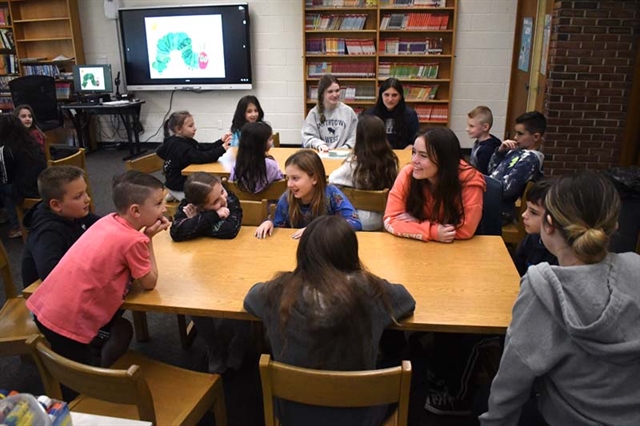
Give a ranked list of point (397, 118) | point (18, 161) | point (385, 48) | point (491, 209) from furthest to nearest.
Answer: point (385, 48)
point (397, 118)
point (18, 161)
point (491, 209)

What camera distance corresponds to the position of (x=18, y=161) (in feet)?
13.0

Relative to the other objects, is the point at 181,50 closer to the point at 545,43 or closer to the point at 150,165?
the point at 150,165

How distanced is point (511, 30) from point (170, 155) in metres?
4.68

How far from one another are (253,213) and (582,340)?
64.4 inches

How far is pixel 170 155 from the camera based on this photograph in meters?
3.57

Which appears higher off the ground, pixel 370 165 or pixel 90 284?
pixel 370 165

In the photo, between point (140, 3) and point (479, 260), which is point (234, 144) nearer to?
point (479, 260)

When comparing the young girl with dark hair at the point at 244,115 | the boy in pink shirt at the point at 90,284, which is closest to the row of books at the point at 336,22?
the young girl with dark hair at the point at 244,115

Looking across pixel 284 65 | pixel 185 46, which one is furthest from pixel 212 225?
pixel 185 46

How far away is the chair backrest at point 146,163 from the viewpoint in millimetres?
3248

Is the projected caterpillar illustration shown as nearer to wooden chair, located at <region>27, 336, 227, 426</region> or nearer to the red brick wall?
the red brick wall

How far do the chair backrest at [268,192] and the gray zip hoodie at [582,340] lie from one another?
6.33 ft

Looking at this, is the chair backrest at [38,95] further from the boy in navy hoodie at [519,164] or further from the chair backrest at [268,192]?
the boy in navy hoodie at [519,164]

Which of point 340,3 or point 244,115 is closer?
point 244,115
